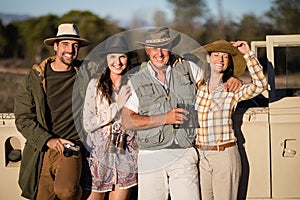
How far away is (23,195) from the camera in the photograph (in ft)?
13.9

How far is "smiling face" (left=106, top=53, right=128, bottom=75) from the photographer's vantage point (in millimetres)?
4051

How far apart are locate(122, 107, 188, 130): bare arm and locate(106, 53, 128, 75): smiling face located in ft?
1.01

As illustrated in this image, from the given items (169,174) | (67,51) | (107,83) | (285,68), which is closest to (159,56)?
(107,83)

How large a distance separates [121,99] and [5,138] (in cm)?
101

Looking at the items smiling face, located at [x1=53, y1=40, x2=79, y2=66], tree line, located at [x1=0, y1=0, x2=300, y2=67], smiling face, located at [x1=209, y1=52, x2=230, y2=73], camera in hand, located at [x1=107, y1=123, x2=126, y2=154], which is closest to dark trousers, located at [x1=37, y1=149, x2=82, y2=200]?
camera in hand, located at [x1=107, y1=123, x2=126, y2=154]

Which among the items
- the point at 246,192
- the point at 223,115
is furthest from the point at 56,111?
the point at 246,192

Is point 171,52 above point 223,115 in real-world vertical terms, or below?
above

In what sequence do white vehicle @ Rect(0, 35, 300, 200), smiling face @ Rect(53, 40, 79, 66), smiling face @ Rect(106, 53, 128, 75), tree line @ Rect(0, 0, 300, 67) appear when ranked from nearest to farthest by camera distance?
smiling face @ Rect(106, 53, 128, 75) → smiling face @ Rect(53, 40, 79, 66) → white vehicle @ Rect(0, 35, 300, 200) → tree line @ Rect(0, 0, 300, 67)

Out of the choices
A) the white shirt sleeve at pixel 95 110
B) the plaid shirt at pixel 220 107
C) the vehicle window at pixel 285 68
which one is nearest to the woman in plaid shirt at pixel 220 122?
the plaid shirt at pixel 220 107

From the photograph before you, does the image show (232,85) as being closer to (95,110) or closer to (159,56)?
(159,56)

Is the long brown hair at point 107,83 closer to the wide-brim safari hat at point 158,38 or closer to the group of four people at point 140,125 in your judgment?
the group of four people at point 140,125

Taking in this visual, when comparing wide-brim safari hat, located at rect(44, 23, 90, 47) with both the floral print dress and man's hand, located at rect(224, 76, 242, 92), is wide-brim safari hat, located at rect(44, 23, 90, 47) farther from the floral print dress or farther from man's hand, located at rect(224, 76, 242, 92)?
man's hand, located at rect(224, 76, 242, 92)

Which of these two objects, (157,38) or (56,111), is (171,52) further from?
(56,111)

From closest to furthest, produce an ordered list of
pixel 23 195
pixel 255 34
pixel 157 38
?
pixel 157 38
pixel 23 195
pixel 255 34
